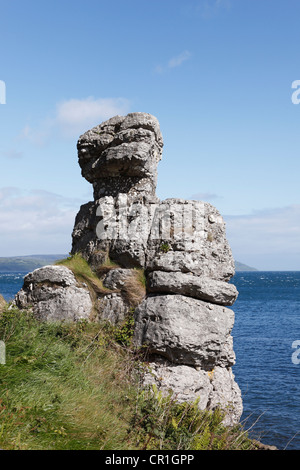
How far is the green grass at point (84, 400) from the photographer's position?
19.4 feet

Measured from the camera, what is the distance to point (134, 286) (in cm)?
973

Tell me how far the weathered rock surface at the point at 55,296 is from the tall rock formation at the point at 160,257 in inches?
21.6

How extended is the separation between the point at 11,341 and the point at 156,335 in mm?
2890

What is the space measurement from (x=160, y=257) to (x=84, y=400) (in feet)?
12.2

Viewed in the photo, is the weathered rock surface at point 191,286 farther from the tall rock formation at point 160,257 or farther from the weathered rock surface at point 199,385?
the weathered rock surface at point 199,385

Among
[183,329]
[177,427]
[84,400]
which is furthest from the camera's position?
[183,329]

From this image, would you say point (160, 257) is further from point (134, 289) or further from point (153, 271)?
point (134, 289)

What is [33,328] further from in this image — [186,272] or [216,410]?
[216,410]

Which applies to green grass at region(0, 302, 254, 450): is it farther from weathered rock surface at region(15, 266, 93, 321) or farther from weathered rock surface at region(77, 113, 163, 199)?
weathered rock surface at region(77, 113, 163, 199)

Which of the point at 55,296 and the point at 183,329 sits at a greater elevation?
the point at 55,296

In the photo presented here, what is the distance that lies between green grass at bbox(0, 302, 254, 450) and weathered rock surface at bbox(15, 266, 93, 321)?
411mm

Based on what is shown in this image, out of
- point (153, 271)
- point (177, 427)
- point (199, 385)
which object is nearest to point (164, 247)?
point (153, 271)

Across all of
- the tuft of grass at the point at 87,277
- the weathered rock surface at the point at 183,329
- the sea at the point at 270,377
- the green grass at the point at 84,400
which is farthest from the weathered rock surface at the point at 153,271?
the sea at the point at 270,377

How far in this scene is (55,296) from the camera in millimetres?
9906
